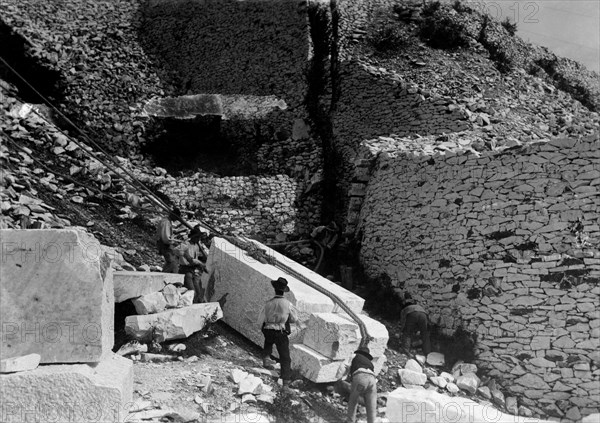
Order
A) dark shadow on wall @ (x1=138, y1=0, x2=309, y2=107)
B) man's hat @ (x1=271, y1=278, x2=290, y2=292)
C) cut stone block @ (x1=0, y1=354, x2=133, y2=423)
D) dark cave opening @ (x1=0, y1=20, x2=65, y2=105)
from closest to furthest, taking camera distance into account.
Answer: cut stone block @ (x1=0, y1=354, x2=133, y2=423)
man's hat @ (x1=271, y1=278, x2=290, y2=292)
dark cave opening @ (x1=0, y1=20, x2=65, y2=105)
dark shadow on wall @ (x1=138, y1=0, x2=309, y2=107)

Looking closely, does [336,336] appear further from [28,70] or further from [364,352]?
[28,70]

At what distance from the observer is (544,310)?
6.93 metres

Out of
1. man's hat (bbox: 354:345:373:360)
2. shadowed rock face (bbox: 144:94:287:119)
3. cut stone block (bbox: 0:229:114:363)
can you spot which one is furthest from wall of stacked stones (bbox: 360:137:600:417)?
shadowed rock face (bbox: 144:94:287:119)

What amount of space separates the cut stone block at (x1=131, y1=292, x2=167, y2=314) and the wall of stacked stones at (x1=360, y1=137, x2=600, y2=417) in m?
3.76

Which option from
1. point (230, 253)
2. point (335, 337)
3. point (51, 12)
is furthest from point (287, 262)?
point (51, 12)

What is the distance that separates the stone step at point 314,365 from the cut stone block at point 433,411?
39.3 inches

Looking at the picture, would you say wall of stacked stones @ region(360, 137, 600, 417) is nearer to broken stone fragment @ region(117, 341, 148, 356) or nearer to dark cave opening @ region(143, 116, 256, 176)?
broken stone fragment @ region(117, 341, 148, 356)

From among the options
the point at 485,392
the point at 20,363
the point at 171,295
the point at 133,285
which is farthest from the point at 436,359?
the point at 20,363

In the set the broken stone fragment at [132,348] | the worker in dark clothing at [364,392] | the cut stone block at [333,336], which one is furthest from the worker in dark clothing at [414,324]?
the broken stone fragment at [132,348]

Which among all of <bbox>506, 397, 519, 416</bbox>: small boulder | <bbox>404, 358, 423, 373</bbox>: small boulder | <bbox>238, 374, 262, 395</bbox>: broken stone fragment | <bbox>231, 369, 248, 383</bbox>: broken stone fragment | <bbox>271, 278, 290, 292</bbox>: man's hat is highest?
<bbox>271, 278, 290, 292</bbox>: man's hat

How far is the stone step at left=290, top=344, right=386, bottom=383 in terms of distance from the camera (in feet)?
19.5

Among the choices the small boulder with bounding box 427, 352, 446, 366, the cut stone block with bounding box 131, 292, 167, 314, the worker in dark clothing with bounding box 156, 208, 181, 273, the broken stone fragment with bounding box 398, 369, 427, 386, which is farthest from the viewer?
the worker in dark clothing with bounding box 156, 208, 181, 273

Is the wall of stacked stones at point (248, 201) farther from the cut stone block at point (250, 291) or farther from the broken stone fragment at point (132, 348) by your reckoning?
the broken stone fragment at point (132, 348)

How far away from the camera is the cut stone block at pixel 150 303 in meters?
6.41
